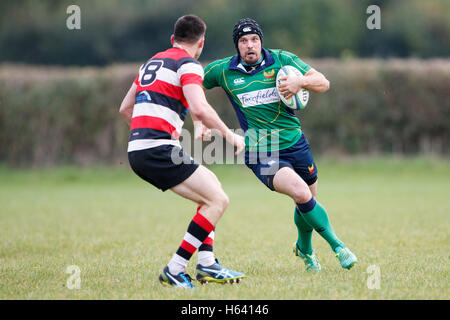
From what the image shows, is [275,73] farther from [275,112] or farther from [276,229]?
[276,229]

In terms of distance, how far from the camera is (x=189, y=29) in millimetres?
4551

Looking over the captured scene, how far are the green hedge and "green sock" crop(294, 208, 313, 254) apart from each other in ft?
41.1

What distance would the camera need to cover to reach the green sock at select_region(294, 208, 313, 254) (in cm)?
554

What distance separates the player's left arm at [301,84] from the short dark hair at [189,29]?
0.99 metres

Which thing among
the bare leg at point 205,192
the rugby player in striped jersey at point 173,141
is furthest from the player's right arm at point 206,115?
the bare leg at point 205,192

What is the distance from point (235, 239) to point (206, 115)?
3632 millimetres

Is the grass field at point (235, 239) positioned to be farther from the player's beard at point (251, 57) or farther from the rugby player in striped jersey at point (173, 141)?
the player's beard at point (251, 57)

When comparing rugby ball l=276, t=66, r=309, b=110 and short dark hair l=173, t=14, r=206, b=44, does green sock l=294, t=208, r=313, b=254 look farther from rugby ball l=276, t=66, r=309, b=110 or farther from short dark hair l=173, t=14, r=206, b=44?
short dark hair l=173, t=14, r=206, b=44

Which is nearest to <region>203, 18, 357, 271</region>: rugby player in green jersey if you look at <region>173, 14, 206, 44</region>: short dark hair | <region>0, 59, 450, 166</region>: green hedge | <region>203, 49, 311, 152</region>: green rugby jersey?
<region>203, 49, 311, 152</region>: green rugby jersey

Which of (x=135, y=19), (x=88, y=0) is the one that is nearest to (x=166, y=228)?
(x=135, y=19)

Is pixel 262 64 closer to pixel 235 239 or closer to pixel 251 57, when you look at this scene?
pixel 251 57

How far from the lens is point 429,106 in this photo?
1809 centimetres
